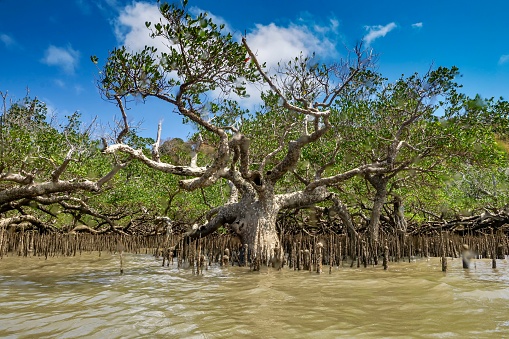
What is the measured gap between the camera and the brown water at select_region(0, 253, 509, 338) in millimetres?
3830

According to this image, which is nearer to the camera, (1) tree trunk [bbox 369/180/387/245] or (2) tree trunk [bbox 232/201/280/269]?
(2) tree trunk [bbox 232/201/280/269]

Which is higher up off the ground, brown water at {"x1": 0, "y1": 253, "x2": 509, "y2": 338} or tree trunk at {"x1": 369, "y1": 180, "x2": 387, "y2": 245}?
tree trunk at {"x1": 369, "y1": 180, "x2": 387, "y2": 245}

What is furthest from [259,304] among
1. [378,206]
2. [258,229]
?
[378,206]

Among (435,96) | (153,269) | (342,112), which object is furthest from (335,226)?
(153,269)

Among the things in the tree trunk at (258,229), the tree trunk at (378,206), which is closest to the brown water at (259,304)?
the tree trunk at (258,229)

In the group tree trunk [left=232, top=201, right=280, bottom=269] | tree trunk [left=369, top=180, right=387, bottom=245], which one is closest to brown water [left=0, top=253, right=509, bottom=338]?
tree trunk [left=232, top=201, right=280, bottom=269]

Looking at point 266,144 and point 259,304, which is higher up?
point 266,144

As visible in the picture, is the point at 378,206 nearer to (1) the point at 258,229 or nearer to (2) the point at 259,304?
(1) the point at 258,229

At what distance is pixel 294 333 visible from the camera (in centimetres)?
374

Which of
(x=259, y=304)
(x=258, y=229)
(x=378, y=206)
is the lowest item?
(x=259, y=304)

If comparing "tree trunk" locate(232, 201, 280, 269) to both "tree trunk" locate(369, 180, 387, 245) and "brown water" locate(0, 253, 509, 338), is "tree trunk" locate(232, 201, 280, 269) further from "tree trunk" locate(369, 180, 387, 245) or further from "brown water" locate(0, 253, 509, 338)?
"tree trunk" locate(369, 180, 387, 245)

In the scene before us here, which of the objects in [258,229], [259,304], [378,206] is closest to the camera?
[259,304]

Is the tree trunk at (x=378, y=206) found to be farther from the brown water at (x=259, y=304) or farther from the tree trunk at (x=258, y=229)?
the brown water at (x=259, y=304)

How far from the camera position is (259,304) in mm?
5066
